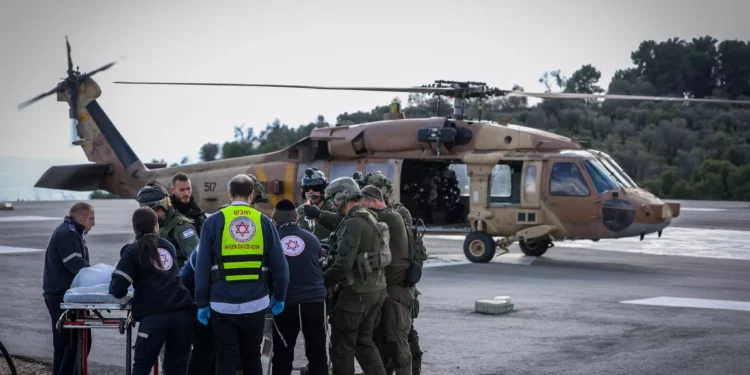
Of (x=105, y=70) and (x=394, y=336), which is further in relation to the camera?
(x=105, y=70)

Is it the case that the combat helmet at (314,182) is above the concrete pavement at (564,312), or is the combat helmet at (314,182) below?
above

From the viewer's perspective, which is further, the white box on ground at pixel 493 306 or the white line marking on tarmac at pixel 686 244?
the white line marking on tarmac at pixel 686 244

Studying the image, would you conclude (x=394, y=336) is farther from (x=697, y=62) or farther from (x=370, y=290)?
(x=697, y=62)

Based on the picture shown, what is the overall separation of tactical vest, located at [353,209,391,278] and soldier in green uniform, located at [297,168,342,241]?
0.70m

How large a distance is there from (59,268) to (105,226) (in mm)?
21582

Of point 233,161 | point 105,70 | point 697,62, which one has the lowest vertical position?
point 233,161

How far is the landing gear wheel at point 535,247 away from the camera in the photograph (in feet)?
61.6

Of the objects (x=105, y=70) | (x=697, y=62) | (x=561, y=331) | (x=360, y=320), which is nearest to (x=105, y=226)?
(x=105, y=70)

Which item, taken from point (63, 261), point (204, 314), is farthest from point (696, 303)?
point (63, 261)

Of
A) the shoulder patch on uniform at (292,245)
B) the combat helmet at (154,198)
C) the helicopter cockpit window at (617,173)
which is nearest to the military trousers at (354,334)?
the shoulder patch on uniform at (292,245)

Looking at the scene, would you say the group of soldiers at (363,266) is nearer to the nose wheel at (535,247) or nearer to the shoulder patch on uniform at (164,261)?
the shoulder patch on uniform at (164,261)

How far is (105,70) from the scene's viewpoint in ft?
69.8

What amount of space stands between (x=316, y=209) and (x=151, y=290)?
1.96 metres

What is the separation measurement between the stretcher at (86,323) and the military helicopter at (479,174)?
10314 millimetres
